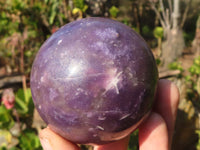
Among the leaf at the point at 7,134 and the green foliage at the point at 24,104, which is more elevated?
the green foliage at the point at 24,104

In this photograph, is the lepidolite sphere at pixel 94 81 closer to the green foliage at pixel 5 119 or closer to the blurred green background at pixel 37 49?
the blurred green background at pixel 37 49

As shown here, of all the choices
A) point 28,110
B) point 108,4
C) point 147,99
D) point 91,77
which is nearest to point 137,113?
point 147,99

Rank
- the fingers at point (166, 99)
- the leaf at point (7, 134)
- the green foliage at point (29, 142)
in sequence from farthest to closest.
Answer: the leaf at point (7, 134)
the green foliage at point (29, 142)
the fingers at point (166, 99)

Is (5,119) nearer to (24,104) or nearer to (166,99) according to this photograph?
(24,104)

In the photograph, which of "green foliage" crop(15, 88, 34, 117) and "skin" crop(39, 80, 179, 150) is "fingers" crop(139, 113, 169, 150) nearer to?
"skin" crop(39, 80, 179, 150)

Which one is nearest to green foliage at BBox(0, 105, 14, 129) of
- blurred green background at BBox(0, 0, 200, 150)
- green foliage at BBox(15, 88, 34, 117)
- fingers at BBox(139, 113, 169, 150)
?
blurred green background at BBox(0, 0, 200, 150)

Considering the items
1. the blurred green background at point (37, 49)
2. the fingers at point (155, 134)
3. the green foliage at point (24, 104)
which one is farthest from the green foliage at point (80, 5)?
the fingers at point (155, 134)

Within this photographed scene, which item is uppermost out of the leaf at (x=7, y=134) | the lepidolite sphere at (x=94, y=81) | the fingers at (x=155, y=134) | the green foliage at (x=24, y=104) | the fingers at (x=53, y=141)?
the lepidolite sphere at (x=94, y=81)

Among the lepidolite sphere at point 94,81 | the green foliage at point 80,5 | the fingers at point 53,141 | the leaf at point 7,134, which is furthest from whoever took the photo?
the green foliage at point 80,5

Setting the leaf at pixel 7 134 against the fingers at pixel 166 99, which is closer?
the fingers at pixel 166 99
